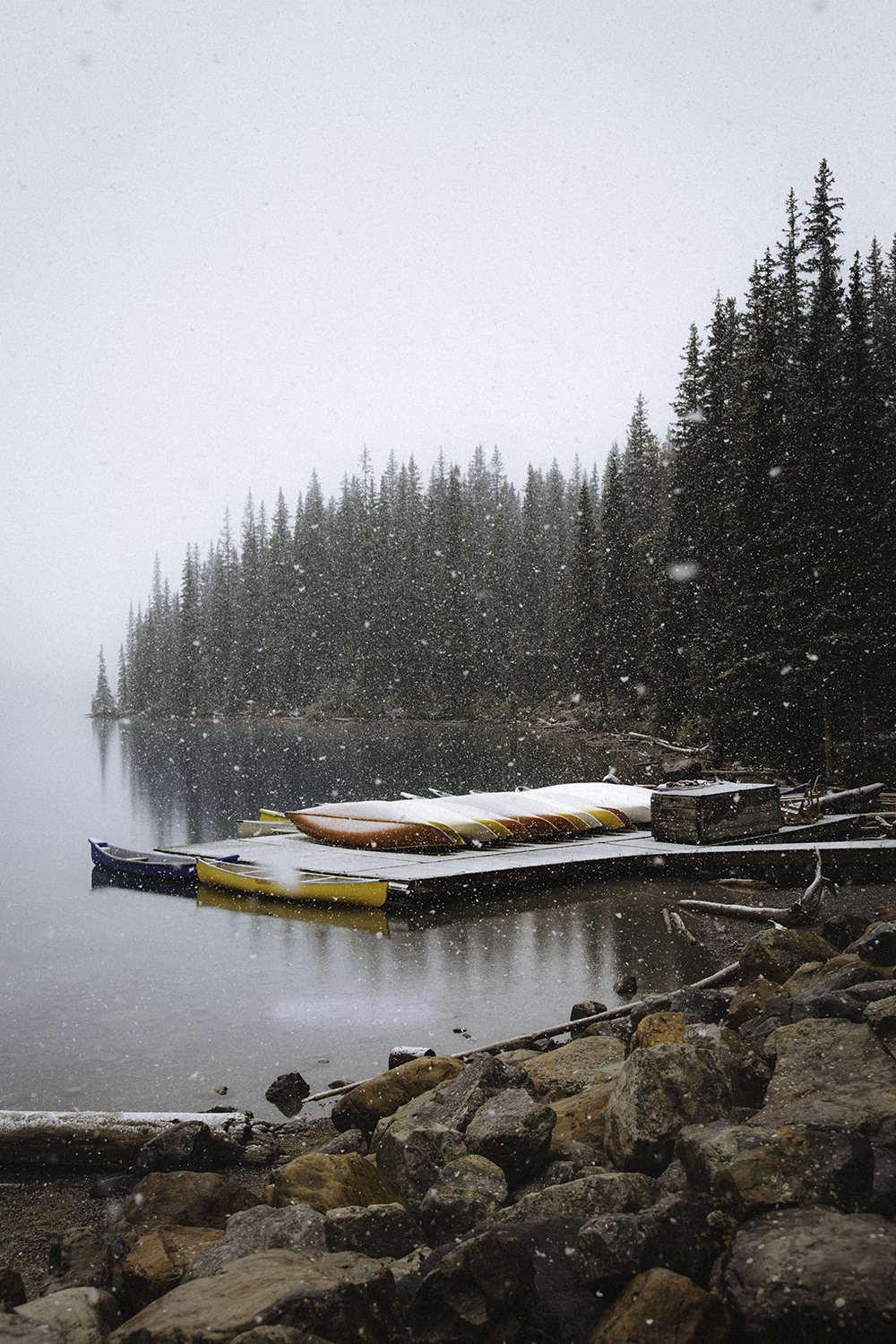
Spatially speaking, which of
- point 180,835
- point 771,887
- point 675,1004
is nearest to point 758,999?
point 675,1004

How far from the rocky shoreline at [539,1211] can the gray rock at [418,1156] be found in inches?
0.5

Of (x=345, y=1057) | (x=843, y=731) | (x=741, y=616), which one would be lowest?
(x=345, y=1057)

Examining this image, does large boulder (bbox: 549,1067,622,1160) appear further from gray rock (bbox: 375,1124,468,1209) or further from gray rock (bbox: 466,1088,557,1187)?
gray rock (bbox: 375,1124,468,1209)

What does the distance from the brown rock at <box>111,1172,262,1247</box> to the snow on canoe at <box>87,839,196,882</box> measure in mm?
11975

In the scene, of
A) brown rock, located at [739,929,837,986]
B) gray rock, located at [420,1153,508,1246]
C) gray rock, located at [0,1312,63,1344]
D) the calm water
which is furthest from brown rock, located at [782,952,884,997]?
gray rock, located at [0,1312,63,1344]

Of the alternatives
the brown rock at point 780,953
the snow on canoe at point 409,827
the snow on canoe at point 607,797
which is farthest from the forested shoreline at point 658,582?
the brown rock at point 780,953

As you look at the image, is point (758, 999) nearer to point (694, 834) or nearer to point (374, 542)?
point (694, 834)

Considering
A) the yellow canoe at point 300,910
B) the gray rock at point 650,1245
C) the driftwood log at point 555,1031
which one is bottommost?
the yellow canoe at point 300,910

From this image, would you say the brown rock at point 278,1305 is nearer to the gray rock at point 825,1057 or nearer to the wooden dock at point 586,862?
the gray rock at point 825,1057

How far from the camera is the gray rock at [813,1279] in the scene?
8.66ft

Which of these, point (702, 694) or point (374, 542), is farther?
point (374, 542)

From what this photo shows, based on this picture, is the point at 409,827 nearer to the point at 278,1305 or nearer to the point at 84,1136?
the point at 84,1136

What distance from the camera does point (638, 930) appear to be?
11727 mm

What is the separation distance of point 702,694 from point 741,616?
4485 millimetres
